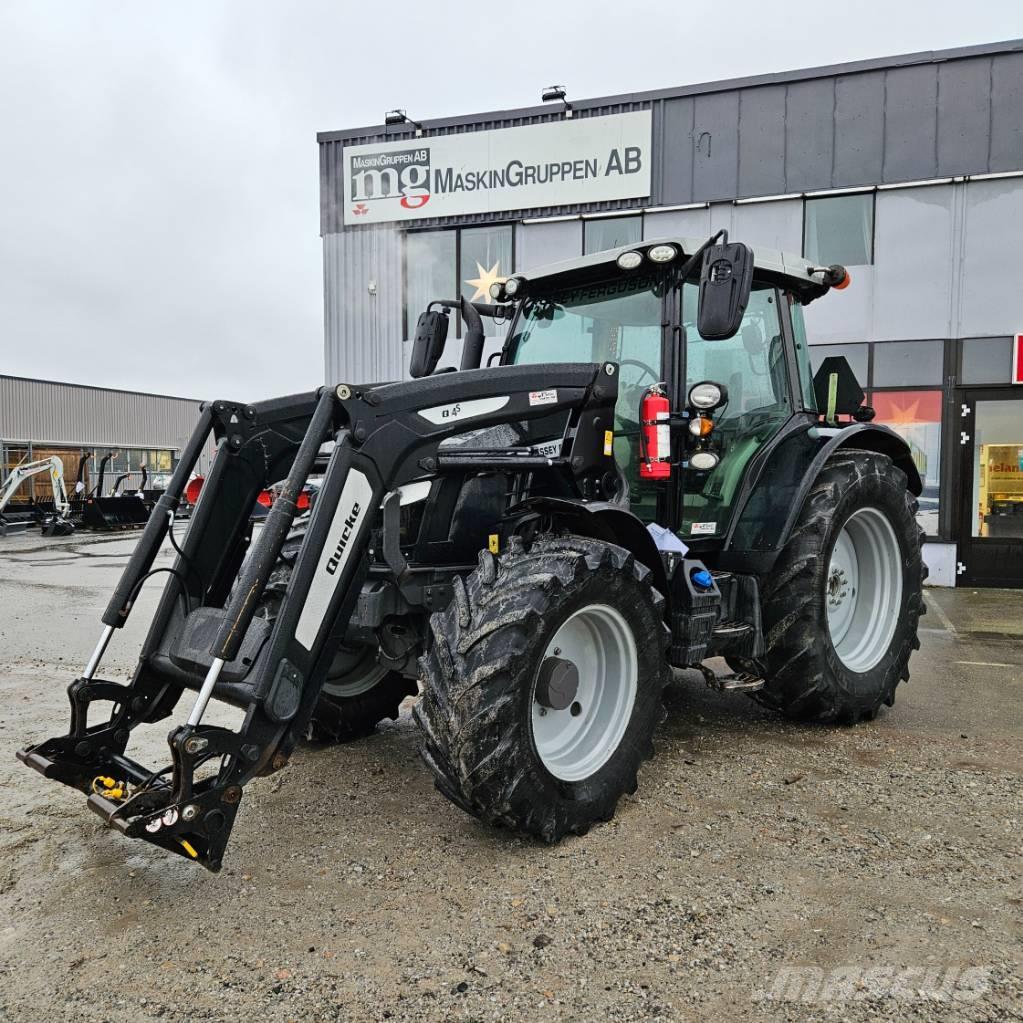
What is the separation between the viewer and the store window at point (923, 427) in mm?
10656

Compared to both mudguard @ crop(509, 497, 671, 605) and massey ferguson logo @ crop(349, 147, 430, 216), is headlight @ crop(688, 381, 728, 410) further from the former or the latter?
massey ferguson logo @ crop(349, 147, 430, 216)

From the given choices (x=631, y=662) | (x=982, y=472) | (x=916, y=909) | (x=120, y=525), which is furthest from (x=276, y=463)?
(x=120, y=525)

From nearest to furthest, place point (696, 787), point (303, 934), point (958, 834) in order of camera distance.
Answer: point (303, 934), point (958, 834), point (696, 787)

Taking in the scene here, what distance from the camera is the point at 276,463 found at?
3652 millimetres

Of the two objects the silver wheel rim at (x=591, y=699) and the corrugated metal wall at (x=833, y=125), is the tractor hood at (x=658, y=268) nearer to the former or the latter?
the silver wheel rim at (x=591, y=699)

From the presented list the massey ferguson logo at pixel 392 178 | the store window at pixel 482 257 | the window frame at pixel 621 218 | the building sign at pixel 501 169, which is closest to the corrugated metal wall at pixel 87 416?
the massey ferguson logo at pixel 392 178

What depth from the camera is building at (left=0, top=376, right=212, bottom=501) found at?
31.7 metres

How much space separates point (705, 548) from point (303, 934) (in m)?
2.59

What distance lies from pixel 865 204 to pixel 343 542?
33.0 feet

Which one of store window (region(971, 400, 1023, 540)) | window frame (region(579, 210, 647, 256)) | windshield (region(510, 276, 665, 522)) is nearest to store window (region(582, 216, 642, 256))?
window frame (region(579, 210, 647, 256))

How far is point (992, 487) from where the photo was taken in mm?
10547

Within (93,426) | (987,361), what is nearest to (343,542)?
(987,361)

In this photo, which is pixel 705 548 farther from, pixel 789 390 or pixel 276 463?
pixel 276 463

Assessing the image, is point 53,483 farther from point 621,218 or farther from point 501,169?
point 621,218
